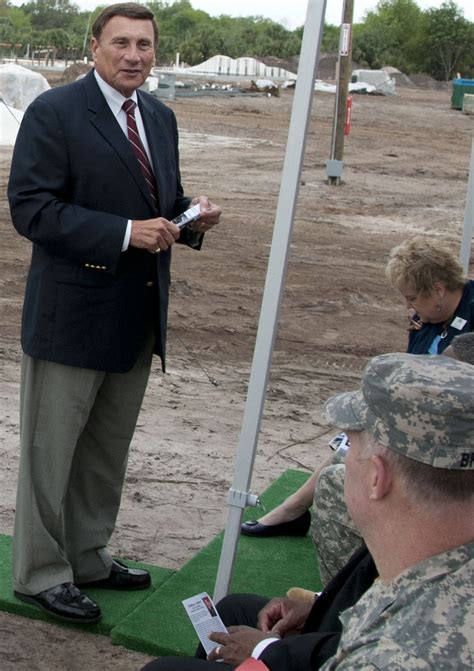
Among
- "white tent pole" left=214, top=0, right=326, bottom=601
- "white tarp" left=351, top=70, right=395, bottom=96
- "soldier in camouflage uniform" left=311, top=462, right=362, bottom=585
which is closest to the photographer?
"white tent pole" left=214, top=0, right=326, bottom=601

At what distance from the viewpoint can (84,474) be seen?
4.18 meters

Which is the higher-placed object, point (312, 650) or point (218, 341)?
point (312, 650)

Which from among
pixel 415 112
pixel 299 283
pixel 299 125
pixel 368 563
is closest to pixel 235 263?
pixel 299 283

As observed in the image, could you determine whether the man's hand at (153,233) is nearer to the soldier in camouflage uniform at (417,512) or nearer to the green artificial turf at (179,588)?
the green artificial turf at (179,588)

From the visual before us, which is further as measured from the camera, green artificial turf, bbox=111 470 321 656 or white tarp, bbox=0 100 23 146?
white tarp, bbox=0 100 23 146

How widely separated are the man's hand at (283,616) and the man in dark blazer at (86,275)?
3.69 feet

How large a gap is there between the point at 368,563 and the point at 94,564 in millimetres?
1751

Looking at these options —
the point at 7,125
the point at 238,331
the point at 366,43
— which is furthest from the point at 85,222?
the point at 366,43

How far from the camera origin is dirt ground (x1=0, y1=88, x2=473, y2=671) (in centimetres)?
502

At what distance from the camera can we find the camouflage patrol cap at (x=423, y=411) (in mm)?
1955

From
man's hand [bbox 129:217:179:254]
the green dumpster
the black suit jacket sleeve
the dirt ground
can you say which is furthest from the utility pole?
the green dumpster

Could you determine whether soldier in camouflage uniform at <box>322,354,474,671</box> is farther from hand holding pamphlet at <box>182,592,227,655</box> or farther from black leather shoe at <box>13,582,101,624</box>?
black leather shoe at <box>13,582,101,624</box>

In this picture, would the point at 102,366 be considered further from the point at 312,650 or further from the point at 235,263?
the point at 235,263

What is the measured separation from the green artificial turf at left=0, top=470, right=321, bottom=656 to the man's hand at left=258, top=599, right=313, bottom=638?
34.9 inches
